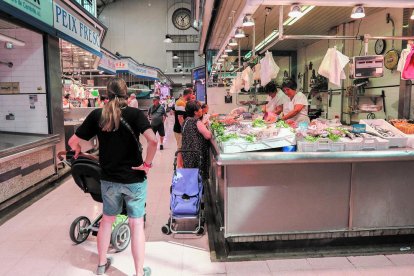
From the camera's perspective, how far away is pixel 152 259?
3.16 m

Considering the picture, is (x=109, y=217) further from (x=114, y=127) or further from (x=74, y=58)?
(x=74, y=58)

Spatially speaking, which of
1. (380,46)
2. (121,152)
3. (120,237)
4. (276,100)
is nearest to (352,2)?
(121,152)

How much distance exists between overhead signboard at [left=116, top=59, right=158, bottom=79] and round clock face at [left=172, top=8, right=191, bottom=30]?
40.3 feet

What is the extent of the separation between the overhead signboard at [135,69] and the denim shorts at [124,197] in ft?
36.7

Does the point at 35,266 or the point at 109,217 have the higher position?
the point at 109,217

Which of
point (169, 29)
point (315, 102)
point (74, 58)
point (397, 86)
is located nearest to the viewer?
A: point (397, 86)

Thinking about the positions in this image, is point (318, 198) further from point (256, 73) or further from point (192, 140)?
point (256, 73)

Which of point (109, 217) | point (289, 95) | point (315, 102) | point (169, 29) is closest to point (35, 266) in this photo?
point (109, 217)

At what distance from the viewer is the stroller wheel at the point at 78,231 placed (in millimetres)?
3448

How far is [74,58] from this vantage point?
9211 millimetres

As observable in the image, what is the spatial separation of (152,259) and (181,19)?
30.7 m

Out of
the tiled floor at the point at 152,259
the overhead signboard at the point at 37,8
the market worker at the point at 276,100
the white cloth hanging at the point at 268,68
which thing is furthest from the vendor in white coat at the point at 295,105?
the overhead signboard at the point at 37,8

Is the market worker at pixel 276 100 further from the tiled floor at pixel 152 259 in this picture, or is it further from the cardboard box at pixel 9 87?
the cardboard box at pixel 9 87

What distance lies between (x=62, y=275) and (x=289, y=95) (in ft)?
14.6
